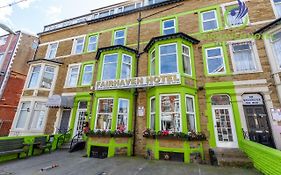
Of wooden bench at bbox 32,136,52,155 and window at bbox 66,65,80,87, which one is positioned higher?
window at bbox 66,65,80,87

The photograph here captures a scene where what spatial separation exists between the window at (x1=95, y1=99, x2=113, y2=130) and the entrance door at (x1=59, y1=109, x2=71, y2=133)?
4.35 m

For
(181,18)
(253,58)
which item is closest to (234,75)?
(253,58)

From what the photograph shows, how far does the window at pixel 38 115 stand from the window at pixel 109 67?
21.9 feet

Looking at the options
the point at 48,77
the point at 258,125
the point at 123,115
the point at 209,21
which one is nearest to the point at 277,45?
the point at 209,21

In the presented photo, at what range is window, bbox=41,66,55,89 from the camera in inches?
532

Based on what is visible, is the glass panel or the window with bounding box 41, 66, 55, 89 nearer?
the glass panel

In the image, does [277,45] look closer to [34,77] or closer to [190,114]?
[190,114]

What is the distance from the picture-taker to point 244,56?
9.45 meters

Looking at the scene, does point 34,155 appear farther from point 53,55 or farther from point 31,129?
point 53,55

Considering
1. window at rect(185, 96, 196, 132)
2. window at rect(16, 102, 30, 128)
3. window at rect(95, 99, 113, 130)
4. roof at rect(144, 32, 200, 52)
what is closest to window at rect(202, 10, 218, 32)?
roof at rect(144, 32, 200, 52)

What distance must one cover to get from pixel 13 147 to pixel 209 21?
15.2 metres

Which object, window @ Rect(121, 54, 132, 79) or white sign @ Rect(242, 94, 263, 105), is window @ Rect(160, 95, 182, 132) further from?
white sign @ Rect(242, 94, 263, 105)

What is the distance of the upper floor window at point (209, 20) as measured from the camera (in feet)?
35.3

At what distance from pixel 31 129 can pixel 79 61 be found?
23.3 feet
